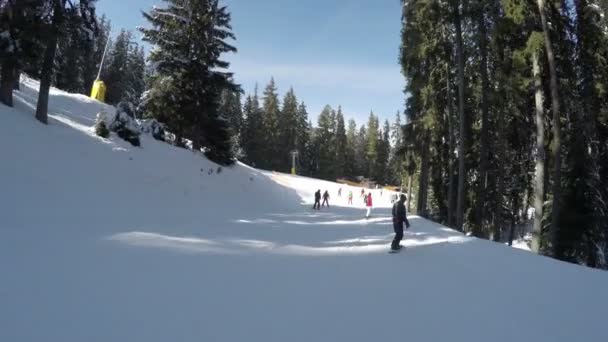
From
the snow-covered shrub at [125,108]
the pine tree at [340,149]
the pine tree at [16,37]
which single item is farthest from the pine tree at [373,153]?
the pine tree at [16,37]

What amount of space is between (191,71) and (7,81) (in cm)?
1076

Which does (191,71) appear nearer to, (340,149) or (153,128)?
(153,128)

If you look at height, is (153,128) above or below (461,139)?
below

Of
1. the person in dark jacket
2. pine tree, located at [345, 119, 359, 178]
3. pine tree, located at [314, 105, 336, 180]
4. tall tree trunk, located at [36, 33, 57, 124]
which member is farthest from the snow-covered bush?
pine tree, located at [345, 119, 359, 178]

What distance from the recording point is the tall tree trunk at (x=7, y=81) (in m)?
15.6

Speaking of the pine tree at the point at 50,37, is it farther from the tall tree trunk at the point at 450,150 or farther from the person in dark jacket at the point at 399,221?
the tall tree trunk at the point at 450,150

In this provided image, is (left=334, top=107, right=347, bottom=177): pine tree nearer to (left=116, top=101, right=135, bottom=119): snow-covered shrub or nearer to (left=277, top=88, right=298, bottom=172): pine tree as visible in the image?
(left=277, top=88, right=298, bottom=172): pine tree

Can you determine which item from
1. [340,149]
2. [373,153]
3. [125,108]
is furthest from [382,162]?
[125,108]

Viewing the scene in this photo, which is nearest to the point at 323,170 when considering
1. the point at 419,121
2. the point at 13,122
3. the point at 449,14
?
the point at 419,121

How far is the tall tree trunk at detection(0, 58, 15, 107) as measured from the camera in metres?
15.6

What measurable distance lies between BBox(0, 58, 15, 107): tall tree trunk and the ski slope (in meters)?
1.96

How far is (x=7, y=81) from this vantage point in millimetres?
15961

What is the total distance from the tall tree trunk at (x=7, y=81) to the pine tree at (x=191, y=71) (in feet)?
29.9

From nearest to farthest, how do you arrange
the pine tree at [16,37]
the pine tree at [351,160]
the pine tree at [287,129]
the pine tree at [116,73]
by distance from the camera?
the pine tree at [16,37], the pine tree at [116,73], the pine tree at [287,129], the pine tree at [351,160]
